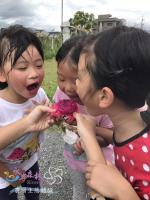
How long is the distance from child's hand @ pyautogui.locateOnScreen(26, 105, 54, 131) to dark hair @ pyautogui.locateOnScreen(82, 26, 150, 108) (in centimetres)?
46

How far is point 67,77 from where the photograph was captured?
6.45 feet

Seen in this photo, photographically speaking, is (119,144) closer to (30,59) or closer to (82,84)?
(82,84)

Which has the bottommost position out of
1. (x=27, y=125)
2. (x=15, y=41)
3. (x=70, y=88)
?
(x=27, y=125)

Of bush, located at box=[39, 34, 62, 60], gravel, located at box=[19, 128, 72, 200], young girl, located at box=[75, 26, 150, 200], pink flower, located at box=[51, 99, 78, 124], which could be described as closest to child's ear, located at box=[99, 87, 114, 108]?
young girl, located at box=[75, 26, 150, 200]

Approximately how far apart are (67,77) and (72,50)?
0.59ft

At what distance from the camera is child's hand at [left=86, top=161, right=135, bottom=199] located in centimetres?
135

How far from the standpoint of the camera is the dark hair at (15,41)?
1.90 m

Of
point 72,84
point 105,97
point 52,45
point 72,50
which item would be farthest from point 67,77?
point 52,45

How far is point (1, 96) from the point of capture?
6.61 ft

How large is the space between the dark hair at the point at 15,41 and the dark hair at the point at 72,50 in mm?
130

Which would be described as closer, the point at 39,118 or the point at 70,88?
the point at 39,118

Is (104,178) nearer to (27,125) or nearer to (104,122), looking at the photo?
(27,125)

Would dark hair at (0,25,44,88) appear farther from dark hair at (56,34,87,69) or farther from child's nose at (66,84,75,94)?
child's nose at (66,84,75,94)

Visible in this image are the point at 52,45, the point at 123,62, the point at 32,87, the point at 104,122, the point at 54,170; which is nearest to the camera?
the point at 123,62
